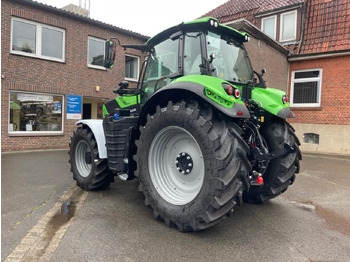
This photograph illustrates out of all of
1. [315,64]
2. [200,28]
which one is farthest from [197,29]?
[315,64]

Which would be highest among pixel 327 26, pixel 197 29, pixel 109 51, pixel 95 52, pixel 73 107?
pixel 327 26

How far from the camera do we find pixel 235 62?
3746 mm

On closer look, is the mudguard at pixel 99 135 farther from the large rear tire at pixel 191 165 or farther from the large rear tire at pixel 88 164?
the large rear tire at pixel 191 165

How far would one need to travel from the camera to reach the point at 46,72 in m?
10.2

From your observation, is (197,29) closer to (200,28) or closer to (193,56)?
(200,28)

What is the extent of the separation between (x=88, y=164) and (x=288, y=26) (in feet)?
38.9

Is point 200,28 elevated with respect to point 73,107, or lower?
elevated

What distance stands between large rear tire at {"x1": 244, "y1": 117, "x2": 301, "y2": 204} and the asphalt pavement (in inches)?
14.2

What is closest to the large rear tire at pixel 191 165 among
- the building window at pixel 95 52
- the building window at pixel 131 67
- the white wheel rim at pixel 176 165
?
the white wheel rim at pixel 176 165

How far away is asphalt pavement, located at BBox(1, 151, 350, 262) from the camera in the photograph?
2.52m

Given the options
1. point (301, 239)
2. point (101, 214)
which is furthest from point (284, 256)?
point (101, 214)

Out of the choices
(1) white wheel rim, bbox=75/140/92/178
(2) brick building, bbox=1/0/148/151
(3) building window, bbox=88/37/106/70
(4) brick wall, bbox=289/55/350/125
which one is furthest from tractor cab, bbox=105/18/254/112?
(4) brick wall, bbox=289/55/350/125

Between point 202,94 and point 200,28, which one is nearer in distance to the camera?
point 202,94

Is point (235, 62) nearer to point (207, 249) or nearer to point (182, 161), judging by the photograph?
point (182, 161)
